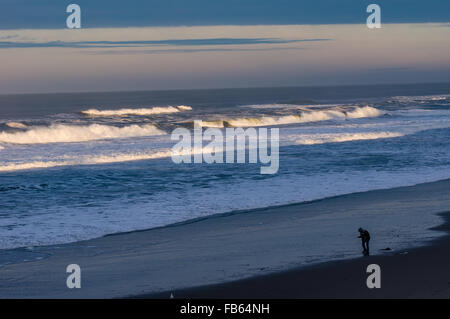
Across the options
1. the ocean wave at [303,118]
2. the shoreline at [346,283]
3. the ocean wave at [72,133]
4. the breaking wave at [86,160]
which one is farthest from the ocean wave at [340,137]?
the shoreline at [346,283]

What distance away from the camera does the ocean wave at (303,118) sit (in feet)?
163

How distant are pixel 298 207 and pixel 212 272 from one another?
6.00 m

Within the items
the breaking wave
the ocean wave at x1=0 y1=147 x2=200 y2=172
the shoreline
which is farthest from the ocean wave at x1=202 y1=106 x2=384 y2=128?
the shoreline

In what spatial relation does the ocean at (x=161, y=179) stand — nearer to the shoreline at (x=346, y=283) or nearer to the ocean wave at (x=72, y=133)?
the ocean wave at (x=72, y=133)

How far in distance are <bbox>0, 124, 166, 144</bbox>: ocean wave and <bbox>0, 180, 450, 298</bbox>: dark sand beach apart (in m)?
24.4

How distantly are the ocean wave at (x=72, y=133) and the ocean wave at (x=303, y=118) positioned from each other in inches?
248

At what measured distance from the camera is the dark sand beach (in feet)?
28.8

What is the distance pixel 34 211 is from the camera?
48.8ft

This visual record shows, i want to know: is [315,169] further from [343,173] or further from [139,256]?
[139,256]

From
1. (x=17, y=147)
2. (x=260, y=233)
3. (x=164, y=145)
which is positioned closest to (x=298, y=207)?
(x=260, y=233)

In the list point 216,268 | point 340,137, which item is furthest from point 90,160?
point 216,268

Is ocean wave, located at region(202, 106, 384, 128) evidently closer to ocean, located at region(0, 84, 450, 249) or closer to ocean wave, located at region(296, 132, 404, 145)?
ocean wave, located at region(296, 132, 404, 145)

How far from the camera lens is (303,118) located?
57281 mm

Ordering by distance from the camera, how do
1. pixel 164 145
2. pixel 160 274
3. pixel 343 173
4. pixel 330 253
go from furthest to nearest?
pixel 164 145
pixel 343 173
pixel 330 253
pixel 160 274
